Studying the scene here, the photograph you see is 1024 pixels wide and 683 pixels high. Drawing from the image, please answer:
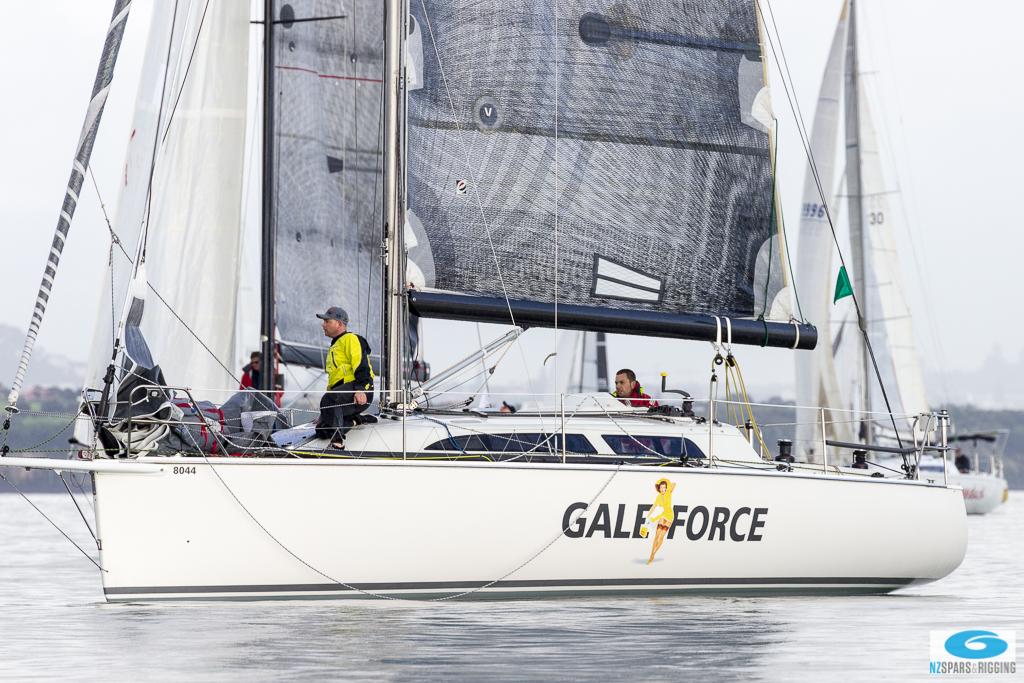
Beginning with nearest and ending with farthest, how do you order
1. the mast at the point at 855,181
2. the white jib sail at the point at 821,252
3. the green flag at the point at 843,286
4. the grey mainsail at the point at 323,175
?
the green flag at the point at 843,286 < the grey mainsail at the point at 323,175 < the white jib sail at the point at 821,252 < the mast at the point at 855,181

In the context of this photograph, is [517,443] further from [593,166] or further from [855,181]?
[855,181]

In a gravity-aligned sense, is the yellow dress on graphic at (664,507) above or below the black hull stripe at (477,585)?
above

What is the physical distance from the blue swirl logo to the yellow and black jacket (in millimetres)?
4911

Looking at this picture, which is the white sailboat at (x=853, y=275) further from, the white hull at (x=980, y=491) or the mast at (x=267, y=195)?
the mast at (x=267, y=195)

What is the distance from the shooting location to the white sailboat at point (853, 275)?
34.3 m

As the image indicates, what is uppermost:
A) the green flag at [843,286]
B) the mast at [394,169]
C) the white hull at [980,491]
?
the mast at [394,169]

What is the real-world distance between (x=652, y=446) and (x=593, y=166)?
273cm

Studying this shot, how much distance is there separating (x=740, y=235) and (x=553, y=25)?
2588 mm

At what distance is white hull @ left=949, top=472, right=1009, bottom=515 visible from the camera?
4241cm

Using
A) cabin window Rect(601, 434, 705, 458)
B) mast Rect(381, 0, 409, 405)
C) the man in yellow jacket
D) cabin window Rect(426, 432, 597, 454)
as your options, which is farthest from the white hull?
the man in yellow jacket

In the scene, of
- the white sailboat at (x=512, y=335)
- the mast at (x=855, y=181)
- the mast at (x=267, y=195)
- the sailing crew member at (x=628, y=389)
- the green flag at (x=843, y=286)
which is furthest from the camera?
the mast at (x=855, y=181)

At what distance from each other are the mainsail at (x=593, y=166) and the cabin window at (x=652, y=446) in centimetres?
118

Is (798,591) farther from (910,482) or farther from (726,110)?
(726,110)

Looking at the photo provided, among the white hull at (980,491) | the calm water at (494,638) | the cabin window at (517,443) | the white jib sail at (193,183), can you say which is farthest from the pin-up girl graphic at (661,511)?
the white hull at (980,491)
